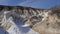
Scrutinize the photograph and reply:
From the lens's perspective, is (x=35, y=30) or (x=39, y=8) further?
(x=39, y=8)

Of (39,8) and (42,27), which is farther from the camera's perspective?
(39,8)

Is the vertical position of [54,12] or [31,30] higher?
[54,12]

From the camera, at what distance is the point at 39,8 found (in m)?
3.64

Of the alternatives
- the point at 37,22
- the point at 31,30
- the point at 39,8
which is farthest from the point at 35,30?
→ the point at 39,8

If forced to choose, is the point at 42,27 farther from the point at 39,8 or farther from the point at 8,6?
the point at 8,6

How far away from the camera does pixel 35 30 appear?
2852mm

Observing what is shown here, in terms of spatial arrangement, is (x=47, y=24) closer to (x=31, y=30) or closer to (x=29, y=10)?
(x=31, y=30)

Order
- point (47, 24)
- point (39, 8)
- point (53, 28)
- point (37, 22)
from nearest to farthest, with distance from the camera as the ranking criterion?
point (53, 28), point (47, 24), point (37, 22), point (39, 8)

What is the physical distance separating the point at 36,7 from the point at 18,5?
319mm

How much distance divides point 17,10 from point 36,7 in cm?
34

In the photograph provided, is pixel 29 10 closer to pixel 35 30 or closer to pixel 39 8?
pixel 39 8

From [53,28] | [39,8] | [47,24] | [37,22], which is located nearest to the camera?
[53,28]

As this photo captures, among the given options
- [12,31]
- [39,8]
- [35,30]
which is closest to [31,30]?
[35,30]

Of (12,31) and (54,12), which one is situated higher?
(54,12)
